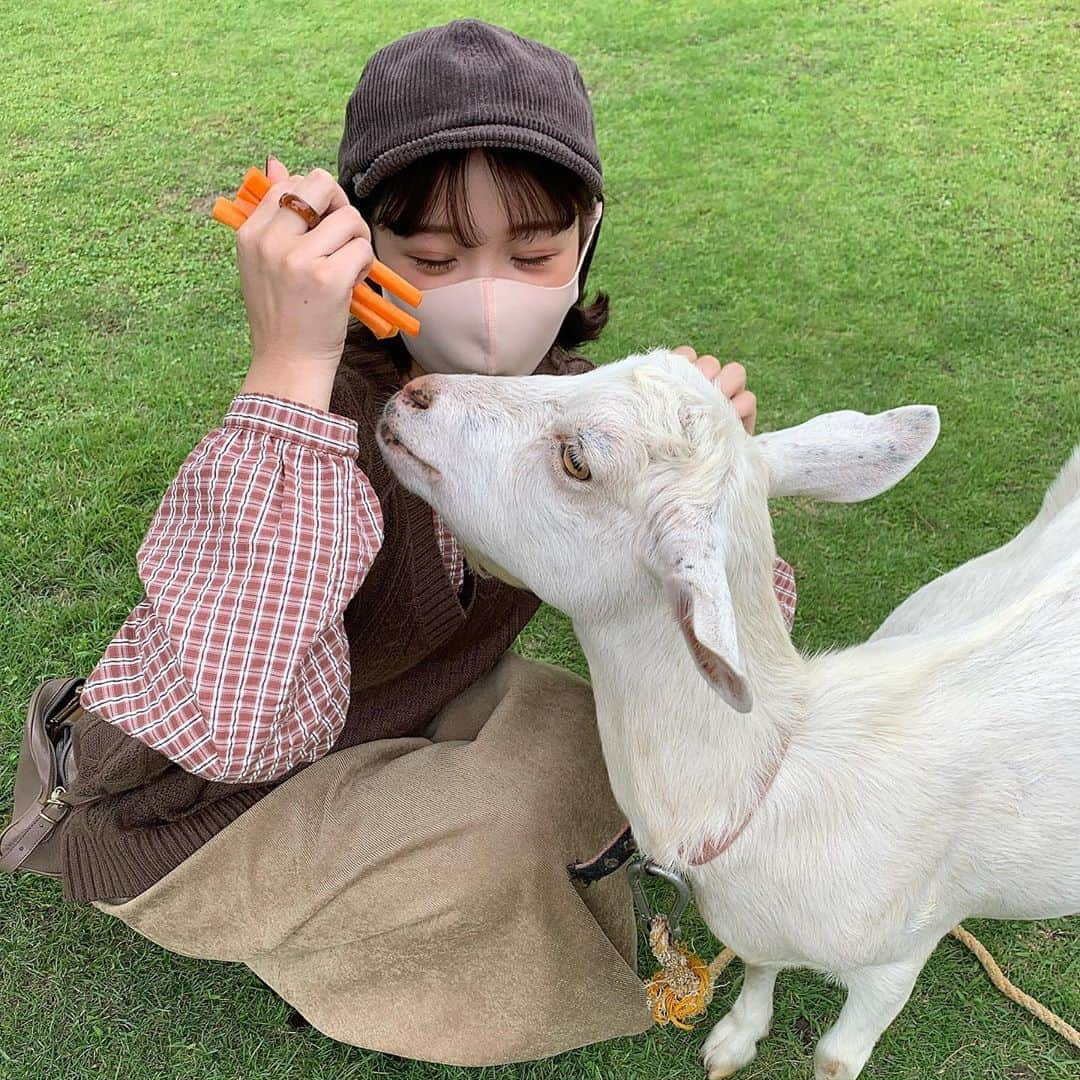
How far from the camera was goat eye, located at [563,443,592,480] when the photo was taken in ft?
5.50

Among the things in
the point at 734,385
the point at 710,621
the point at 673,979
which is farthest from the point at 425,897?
the point at 734,385

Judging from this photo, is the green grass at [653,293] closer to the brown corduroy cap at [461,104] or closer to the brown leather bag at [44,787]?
the brown leather bag at [44,787]

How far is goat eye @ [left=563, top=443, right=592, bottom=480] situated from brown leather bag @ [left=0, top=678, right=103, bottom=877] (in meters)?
1.35

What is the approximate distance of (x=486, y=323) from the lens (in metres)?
2.08

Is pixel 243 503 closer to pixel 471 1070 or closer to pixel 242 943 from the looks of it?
pixel 242 943

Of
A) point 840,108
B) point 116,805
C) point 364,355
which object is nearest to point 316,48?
point 840,108

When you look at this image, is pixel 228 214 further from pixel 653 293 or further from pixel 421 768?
pixel 653 293

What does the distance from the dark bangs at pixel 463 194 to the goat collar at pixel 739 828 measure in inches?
46.4

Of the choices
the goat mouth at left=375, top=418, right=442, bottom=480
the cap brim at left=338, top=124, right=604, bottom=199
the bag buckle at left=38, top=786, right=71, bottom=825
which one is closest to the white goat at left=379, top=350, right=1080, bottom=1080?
the goat mouth at left=375, top=418, right=442, bottom=480

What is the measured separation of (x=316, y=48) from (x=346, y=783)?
6713mm

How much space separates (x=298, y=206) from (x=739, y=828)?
1366mm

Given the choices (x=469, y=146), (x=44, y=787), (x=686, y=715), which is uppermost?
(x=469, y=146)

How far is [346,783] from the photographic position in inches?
85.0

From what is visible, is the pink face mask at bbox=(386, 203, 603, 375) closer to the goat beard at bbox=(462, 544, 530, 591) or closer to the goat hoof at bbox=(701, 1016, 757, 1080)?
the goat beard at bbox=(462, 544, 530, 591)
